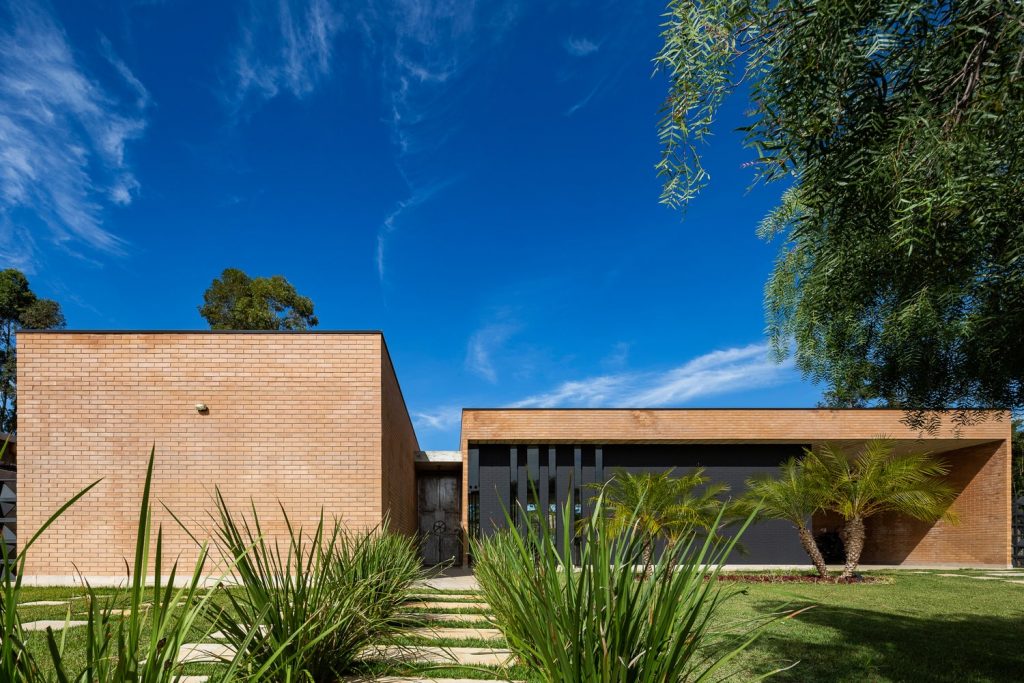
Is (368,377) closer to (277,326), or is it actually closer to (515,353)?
(515,353)

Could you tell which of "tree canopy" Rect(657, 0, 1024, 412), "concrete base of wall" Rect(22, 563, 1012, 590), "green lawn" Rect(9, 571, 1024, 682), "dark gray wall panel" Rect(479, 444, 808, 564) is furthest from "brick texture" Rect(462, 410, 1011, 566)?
"tree canopy" Rect(657, 0, 1024, 412)

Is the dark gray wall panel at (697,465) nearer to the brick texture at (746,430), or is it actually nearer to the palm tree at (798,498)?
the brick texture at (746,430)

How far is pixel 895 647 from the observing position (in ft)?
17.9

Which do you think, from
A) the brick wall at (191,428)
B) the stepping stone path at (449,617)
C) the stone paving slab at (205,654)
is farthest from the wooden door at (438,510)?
the stone paving slab at (205,654)

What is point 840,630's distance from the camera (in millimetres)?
6242

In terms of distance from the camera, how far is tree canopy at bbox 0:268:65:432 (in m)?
25.9

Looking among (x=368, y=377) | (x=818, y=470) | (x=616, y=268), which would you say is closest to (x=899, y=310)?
(x=368, y=377)

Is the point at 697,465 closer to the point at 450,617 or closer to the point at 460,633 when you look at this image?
the point at 450,617

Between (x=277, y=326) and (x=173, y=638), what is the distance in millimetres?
27420

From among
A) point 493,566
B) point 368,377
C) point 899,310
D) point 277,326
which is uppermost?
point 277,326

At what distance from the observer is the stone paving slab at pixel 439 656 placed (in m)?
3.76

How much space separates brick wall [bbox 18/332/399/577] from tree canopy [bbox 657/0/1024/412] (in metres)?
8.24

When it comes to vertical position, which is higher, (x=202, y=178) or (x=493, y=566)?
(x=202, y=178)

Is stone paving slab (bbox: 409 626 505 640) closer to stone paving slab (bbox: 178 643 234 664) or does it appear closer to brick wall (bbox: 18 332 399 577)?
stone paving slab (bbox: 178 643 234 664)
